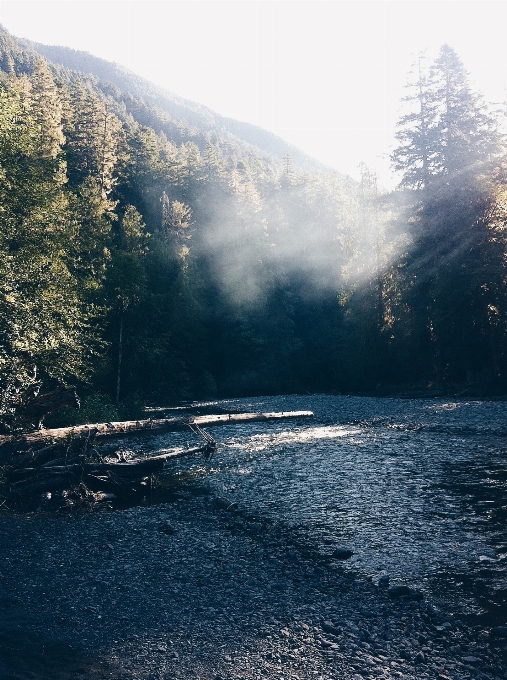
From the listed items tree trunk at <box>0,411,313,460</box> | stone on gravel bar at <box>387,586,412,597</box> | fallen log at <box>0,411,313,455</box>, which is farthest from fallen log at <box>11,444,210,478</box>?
stone on gravel bar at <box>387,586,412,597</box>

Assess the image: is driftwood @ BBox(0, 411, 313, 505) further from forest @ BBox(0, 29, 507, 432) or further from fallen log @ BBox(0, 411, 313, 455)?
forest @ BBox(0, 29, 507, 432)

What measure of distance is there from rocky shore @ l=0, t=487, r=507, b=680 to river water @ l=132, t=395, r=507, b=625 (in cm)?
71

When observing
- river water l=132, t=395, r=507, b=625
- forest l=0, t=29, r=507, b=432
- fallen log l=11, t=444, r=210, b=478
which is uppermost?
forest l=0, t=29, r=507, b=432

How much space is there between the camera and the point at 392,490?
14656mm

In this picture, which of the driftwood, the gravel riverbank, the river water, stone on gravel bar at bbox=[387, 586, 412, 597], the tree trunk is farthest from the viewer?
the tree trunk

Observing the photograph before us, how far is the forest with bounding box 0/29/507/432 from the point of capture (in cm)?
2336

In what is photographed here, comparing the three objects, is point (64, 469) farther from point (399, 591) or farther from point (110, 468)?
point (399, 591)

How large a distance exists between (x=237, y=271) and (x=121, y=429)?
55.0m

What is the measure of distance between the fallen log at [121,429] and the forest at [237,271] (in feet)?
5.91

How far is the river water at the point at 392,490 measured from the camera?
30.5ft

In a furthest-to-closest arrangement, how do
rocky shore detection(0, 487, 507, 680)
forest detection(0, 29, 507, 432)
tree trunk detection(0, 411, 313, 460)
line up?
forest detection(0, 29, 507, 432) → tree trunk detection(0, 411, 313, 460) → rocky shore detection(0, 487, 507, 680)

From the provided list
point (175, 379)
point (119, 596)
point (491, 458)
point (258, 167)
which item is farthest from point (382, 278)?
point (258, 167)

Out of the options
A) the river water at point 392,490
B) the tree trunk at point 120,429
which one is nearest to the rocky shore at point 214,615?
the river water at point 392,490

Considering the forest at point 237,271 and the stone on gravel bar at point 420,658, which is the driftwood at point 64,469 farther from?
the stone on gravel bar at point 420,658
